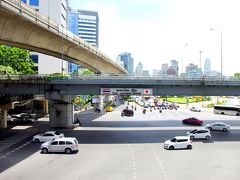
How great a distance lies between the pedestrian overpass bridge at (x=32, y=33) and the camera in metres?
32.9

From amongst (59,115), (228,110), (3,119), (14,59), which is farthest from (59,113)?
(228,110)

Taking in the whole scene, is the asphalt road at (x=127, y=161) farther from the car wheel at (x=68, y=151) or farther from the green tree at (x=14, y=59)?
the green tree at (x=14, y=59)

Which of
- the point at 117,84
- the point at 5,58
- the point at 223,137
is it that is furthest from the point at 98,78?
the point at 5,58

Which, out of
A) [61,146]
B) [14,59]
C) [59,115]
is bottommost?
[61,146]

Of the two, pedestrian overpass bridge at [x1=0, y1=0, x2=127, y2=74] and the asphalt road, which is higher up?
pedestrian overpass bridge at [x1=0, y1=0, x2=127, y2=74]

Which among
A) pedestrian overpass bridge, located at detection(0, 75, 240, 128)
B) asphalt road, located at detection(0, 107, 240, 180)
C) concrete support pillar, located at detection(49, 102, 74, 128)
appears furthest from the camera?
concrete support pillar, located at detection(49, 102, 74, 128)

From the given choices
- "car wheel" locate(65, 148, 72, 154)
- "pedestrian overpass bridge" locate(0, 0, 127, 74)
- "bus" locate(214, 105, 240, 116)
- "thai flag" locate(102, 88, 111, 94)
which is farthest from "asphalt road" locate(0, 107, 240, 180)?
"bus" locate(214, 105, 240, 116)

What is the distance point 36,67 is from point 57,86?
55.5 metres

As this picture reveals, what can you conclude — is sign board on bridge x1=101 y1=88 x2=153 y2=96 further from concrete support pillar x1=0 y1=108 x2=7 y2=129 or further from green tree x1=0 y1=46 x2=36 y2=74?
green tree x1=0 y1=46 x2=36 y2=74

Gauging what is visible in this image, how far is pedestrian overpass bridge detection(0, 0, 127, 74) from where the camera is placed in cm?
3291

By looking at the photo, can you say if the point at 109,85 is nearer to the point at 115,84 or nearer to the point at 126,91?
the point at 115,84

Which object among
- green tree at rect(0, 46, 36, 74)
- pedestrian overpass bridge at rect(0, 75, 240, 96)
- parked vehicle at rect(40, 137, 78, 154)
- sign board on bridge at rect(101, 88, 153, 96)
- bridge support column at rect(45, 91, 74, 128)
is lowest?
parked vehicle at rect(40, 137, 78, 154)

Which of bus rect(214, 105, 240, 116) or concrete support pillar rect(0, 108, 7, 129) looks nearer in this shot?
concrete support pillar rect(0, 108, 7, 129)

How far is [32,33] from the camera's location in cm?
4166
